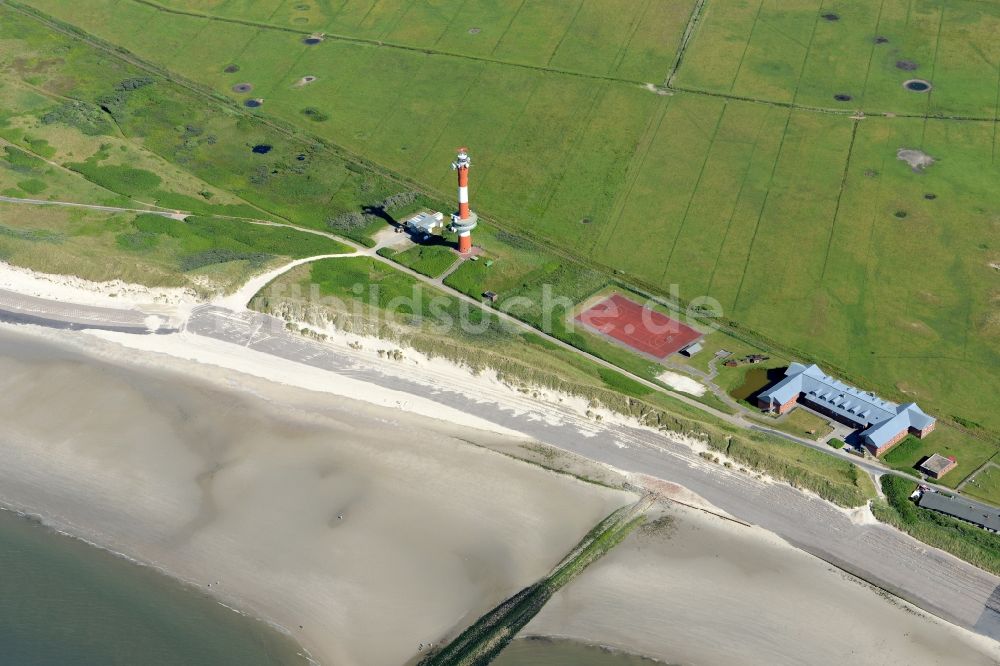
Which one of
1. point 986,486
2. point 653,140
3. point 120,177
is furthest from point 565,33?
point 986,486

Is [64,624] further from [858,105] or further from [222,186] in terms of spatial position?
[858,105]

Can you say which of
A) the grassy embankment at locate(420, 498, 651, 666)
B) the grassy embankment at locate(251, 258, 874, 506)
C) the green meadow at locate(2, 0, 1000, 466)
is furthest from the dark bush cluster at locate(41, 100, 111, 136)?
the grassy embankment at locate(420, 498, 651, 666)

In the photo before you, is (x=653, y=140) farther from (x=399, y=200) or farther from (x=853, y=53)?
(x=853, y=53)

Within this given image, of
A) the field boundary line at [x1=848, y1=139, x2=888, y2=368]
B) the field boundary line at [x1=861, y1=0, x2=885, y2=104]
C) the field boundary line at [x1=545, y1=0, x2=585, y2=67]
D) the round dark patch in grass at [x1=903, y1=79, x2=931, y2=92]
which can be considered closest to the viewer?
the field boundary line at [x1=848, y1=139, x2=888, y2=368]

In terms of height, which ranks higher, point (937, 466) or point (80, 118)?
point (80, 118)

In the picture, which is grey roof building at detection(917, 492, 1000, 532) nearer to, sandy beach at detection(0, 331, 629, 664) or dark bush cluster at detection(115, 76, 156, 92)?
sandy beach at detection(0, 331, 629, 664)

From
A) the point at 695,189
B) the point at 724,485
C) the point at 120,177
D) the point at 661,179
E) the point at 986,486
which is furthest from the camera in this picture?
the point at 661,179
